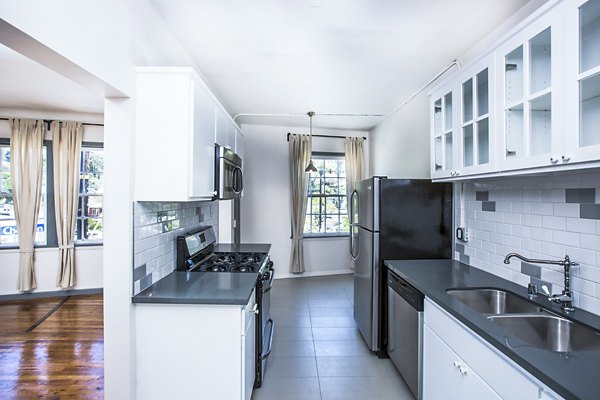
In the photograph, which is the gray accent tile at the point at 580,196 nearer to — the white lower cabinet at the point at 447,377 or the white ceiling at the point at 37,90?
the white lower cabinet at the point at 447,377

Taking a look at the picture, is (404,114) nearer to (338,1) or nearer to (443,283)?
(338,1)

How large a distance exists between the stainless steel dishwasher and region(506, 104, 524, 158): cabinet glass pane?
3.36 ft

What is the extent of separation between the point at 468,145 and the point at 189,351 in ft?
7.23

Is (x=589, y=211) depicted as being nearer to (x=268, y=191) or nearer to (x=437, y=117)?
(x=437, y=117)

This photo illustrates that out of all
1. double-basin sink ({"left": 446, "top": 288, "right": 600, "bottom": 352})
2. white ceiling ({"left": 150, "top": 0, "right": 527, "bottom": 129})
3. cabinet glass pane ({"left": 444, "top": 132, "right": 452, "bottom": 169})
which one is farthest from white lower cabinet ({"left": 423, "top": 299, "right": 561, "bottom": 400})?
white ceiling ({"left": 150, "top": 0, "right": 527, "bottom": 129})

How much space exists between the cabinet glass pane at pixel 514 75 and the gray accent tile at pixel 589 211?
0.65m

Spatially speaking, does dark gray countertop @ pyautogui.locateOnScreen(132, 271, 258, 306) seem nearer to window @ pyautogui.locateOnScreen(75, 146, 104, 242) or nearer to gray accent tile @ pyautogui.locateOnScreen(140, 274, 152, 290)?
gray accent tile @ pyautogui.locateOnScreen(140, 274, 152, 290)

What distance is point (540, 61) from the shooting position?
54.0 inches

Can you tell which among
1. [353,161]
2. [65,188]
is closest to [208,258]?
[65,188]

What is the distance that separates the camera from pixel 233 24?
207cm

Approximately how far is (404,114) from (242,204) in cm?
299

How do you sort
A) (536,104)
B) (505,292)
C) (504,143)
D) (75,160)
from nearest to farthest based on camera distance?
(536,104)
(504,143)
(505,292)
(75,160)

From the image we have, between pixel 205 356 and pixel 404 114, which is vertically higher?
pixel 404 114

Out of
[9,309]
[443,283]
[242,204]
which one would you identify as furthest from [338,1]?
[9,309]
